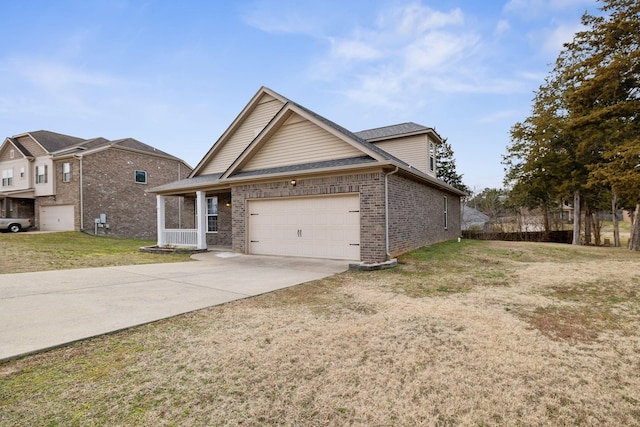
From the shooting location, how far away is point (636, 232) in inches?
631

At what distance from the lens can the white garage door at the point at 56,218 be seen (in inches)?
860

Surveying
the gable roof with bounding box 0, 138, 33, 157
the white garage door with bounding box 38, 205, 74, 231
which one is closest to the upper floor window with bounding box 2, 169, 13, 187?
the gable roof with bounding box 0, 138, 33, 157

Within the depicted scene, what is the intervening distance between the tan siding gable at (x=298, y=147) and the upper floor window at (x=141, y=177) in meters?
16.2

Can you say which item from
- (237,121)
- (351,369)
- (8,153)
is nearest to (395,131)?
(237,121)

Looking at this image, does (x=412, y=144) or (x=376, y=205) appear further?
(x=412, y=144)

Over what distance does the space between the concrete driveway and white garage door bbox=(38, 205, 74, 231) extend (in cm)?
1761

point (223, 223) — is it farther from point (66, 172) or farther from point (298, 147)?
point (66, 172)

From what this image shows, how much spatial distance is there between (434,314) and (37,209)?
30.5 meters

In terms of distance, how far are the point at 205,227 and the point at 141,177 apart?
556 inches

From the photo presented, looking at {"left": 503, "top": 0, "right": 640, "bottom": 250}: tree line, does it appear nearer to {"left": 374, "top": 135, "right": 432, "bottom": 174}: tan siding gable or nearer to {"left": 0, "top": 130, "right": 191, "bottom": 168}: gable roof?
{"left": 374, "top": 135, "right": 432, "bottom": 174}: tan siding gable

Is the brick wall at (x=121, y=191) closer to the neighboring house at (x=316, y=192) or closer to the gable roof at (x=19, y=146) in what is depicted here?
the gable roof at (x=19, y=146)

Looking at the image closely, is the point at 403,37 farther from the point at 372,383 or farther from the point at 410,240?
the point at 372,383

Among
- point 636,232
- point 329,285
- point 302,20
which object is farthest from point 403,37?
point 636,232

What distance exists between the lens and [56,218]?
892 inches
